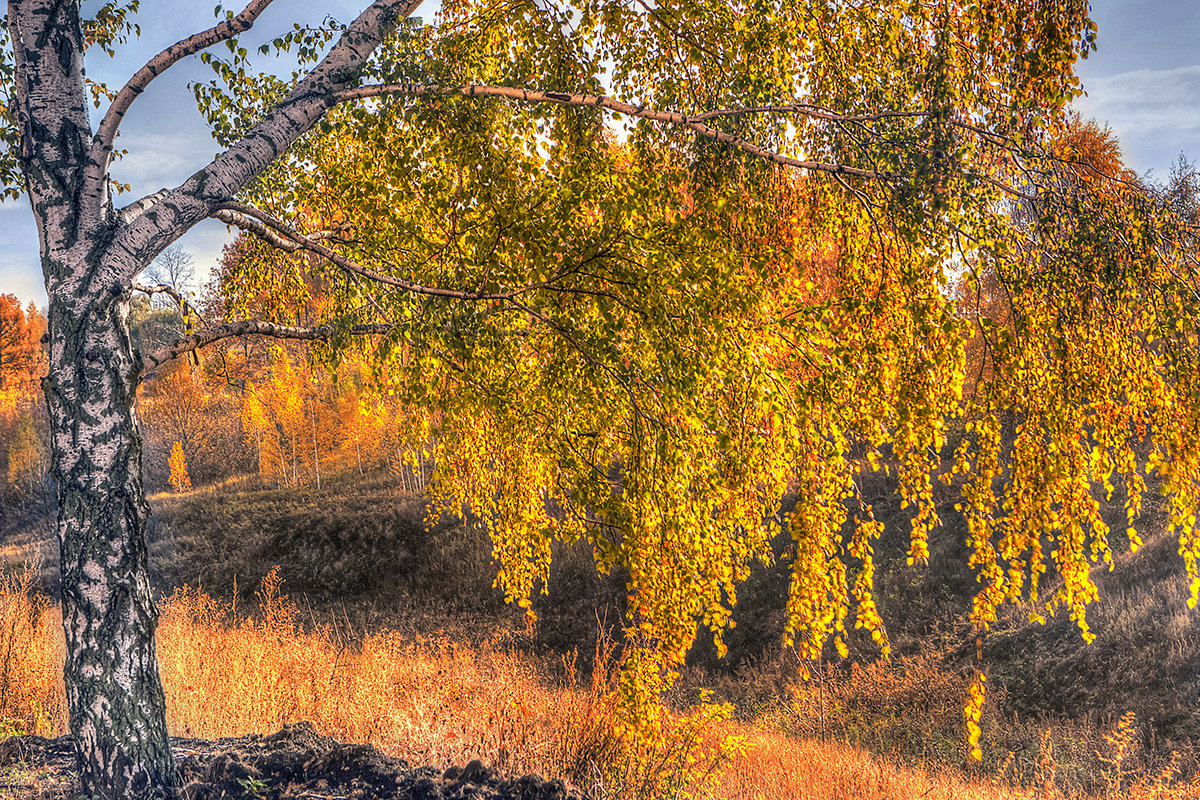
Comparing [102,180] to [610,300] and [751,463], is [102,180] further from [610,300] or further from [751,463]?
[751,463]

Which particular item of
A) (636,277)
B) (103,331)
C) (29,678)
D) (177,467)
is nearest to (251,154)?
(103,331)

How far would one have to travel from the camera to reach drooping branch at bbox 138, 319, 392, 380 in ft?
11.2

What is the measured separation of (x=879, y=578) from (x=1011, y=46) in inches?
535

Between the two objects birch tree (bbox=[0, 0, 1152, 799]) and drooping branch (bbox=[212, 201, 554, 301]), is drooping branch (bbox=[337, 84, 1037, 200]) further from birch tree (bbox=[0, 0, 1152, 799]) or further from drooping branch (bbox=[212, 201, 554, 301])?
drooping branch (bbox=[212, 201, 554, 301])

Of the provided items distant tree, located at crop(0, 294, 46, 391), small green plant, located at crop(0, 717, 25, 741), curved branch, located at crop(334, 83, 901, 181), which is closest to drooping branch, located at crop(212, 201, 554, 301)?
curved branch, located at crop(334, 83, 901, 181)

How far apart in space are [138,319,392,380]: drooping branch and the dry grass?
96.7 inches

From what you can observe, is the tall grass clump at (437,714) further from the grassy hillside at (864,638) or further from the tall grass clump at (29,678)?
the tall grass clump at (29,678)

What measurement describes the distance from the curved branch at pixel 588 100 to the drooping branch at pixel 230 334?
1.14 meters

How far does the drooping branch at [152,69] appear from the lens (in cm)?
331

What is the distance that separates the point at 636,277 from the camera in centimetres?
310

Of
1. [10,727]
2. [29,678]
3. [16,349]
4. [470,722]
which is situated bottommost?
→ [470,722]

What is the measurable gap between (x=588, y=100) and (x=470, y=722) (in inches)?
164

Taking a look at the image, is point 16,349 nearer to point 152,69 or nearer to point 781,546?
point 781,546

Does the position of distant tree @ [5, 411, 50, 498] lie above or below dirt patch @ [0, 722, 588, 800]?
above
